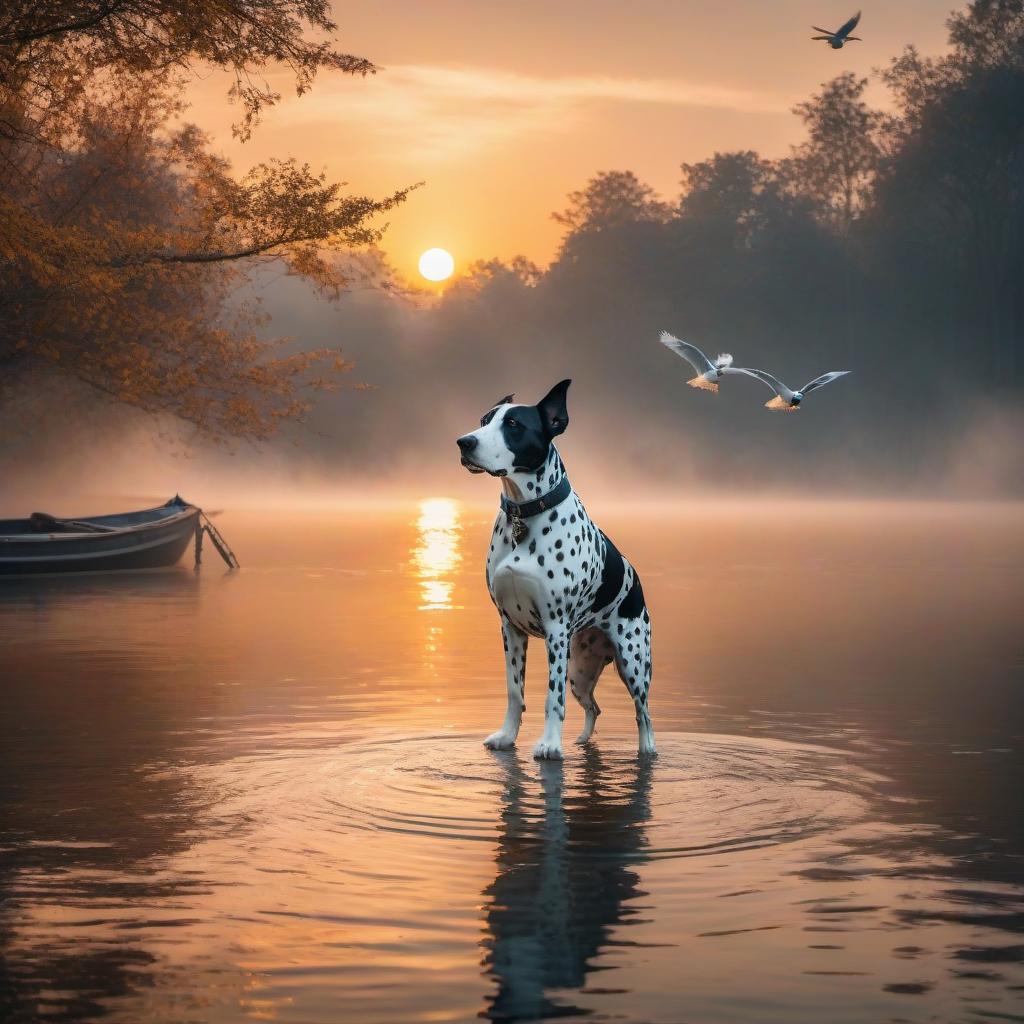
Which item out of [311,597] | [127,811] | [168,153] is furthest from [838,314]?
[127,811]

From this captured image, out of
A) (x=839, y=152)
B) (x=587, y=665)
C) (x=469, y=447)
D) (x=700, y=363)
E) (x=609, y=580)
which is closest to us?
(x=469, y=447)

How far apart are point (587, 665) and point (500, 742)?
73 cm

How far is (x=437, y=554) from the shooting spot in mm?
35156

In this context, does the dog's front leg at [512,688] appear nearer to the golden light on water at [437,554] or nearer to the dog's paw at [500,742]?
the dog's paw at [500,742]

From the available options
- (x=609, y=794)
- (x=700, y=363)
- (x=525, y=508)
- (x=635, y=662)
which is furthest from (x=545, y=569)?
(x=700, y=363)

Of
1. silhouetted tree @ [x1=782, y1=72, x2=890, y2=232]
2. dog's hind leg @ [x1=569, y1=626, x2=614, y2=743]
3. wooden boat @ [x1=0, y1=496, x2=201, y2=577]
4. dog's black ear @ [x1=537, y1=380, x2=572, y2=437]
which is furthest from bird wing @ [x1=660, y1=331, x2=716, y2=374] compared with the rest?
silhouetted tree @ [x1=782, y1=72, x2=890, y2=232]

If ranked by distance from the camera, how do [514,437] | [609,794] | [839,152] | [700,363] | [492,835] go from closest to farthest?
[492,835] → [609,794] → [514,437] → [700,363] → [839,152]

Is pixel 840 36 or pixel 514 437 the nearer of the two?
pixel 514 437

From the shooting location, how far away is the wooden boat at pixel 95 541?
2714 centimetres

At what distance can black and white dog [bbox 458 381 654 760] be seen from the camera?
371 inches

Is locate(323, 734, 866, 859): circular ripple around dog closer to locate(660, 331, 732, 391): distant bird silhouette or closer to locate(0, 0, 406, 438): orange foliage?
locate(660, 331, 732, 391): distant bird silhouette

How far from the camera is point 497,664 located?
15555 mm


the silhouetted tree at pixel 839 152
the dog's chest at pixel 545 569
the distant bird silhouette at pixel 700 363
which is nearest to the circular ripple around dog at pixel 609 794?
the dog's chest at pixel 545 569

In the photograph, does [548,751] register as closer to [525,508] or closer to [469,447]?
[525,508]
